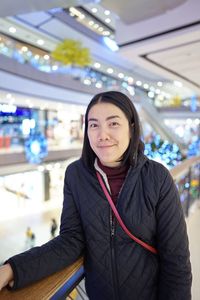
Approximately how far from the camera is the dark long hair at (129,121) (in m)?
0.83

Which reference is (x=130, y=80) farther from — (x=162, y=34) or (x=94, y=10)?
(x=162, y=34)

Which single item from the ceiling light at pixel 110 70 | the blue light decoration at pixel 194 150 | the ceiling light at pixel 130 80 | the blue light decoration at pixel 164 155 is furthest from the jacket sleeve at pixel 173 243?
the ceiling light at pixel 130 80

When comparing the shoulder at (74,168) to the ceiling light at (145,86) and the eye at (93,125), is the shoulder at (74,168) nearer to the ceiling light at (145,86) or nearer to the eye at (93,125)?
the eye at (93,125)

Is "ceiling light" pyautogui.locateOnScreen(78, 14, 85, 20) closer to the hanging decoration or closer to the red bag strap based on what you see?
the hanging decoration

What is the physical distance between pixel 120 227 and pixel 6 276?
0.34 m

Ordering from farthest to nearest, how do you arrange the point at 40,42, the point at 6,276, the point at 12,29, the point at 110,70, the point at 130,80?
the point at 130,80, the point at 110,70, the point at 40,42, the point at 12,29, the point at 6,276

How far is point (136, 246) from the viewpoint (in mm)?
814

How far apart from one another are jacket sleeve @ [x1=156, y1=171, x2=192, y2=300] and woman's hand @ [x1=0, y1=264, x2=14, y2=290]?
1.45 feet

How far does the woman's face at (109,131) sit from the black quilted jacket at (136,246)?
83 mm

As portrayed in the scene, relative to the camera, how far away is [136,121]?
883 millimetres

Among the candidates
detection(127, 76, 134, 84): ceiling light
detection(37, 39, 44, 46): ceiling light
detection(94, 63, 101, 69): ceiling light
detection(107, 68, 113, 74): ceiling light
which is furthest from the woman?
detection(127, 76, 134, 84): ceiling light

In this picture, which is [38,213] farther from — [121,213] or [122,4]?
[121,213]

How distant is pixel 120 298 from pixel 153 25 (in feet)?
11.9

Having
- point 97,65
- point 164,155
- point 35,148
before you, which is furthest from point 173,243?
point 97,65
